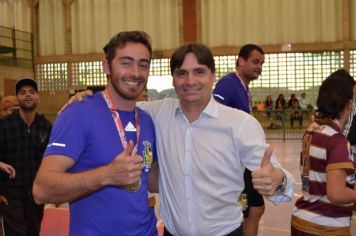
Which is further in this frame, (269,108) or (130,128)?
(269,108)

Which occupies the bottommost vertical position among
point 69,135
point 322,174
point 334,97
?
point 322,174

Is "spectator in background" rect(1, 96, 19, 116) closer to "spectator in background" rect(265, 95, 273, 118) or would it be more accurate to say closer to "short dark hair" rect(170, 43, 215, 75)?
"short dark hair" rect(170, 43, 215, 75)

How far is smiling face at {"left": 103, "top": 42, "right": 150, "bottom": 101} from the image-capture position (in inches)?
96.0

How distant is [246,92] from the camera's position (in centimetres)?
474

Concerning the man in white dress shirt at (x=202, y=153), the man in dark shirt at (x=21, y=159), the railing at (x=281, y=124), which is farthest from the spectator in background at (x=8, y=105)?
the railing at (x=281, y=124)

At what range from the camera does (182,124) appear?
2.72m

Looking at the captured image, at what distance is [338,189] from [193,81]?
1049 millimetres

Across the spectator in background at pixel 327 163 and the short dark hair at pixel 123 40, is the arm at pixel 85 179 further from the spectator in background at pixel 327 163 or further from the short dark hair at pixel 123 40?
the spectator in background at pixel 327 163

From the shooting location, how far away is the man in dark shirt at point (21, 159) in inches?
194

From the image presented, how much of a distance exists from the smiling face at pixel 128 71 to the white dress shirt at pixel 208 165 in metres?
0.40

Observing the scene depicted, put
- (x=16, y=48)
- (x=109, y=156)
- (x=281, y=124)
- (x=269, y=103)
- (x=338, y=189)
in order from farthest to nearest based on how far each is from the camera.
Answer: (x=16, y=48)
(x=269, y=103)
(x=281, y=124)
(x=338, y=189)
(x=109, y=156)

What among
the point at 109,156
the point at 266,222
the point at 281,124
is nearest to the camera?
the point at 109,156

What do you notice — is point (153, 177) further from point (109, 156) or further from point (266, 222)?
point (266, 222)

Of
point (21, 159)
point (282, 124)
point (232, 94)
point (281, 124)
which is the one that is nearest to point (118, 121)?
point (232, 94)
